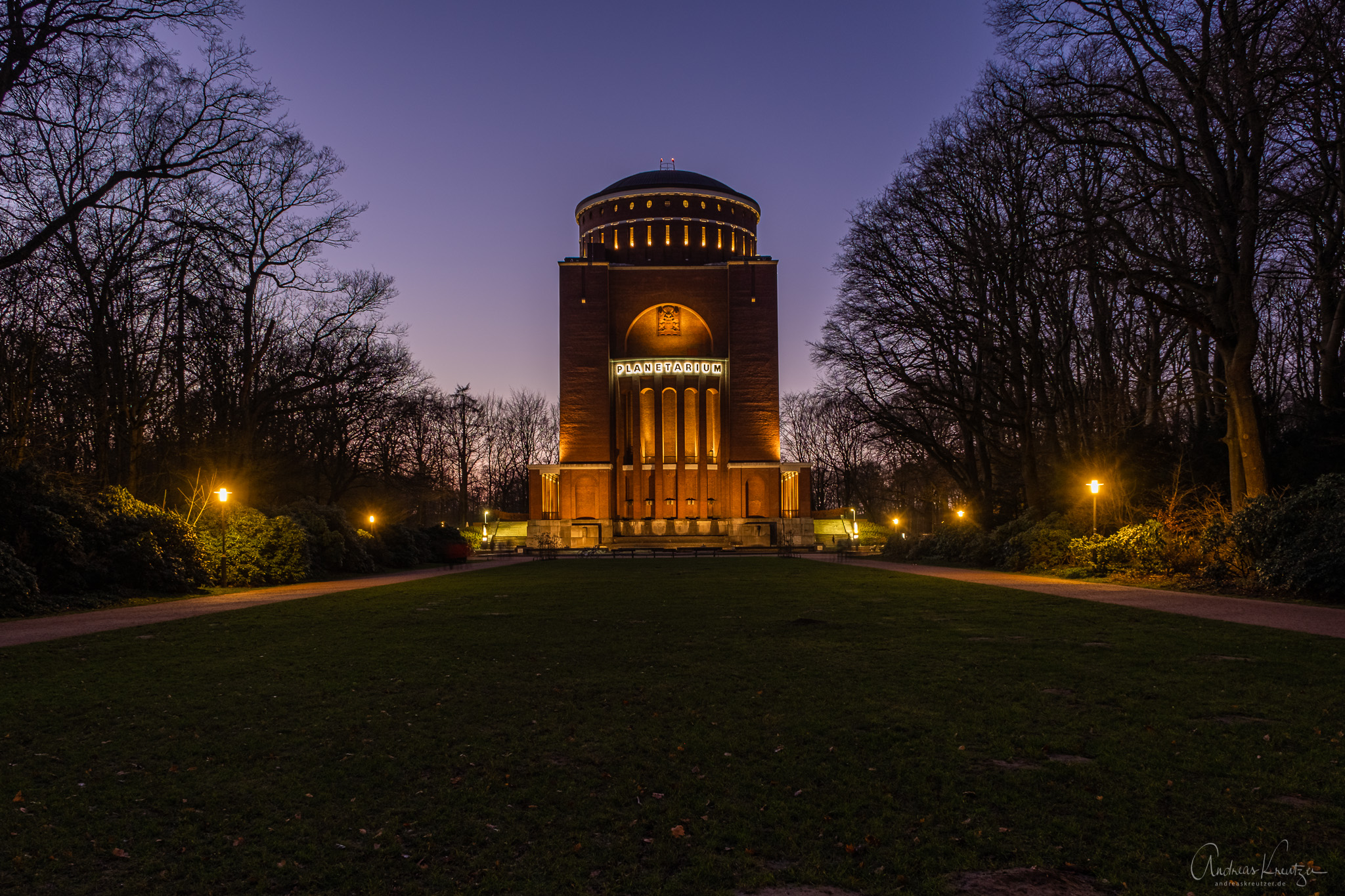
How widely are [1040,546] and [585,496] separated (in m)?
41.9

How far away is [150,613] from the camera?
14.5 m

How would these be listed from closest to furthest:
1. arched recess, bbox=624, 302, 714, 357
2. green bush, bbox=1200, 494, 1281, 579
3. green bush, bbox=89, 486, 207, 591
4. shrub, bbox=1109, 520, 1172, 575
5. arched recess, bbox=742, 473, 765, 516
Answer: green bush, bbox=1200, 494, 1281, 579
green bush, bbox=89, 486, 207, 591
shrub, bbox=1109, 520, 1172, 575
arched recess, bbox=742, 473, 765, 516
arched recess, bbox=624, 302, 714, 357

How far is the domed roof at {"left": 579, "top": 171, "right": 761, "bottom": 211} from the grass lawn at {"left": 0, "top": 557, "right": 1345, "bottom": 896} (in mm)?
62725

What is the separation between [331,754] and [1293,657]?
8.16 metres

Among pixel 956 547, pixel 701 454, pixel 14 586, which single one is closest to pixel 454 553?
pixel 956 547

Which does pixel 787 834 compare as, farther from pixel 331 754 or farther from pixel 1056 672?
pixel 1056 672

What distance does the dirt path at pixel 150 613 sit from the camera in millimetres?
11531

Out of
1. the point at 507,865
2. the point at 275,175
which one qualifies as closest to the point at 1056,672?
the point at 507,865

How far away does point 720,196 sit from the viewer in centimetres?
6919

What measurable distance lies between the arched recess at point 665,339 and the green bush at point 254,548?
143ft

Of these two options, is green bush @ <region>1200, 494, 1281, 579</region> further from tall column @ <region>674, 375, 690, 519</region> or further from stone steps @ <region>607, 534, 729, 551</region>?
tall column @ <region>674, 375, 690, 519</region>

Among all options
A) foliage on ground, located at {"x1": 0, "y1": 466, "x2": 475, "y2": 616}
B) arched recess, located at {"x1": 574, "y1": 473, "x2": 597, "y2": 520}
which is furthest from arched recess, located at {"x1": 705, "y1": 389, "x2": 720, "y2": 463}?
foliage on ground, located at {"x1": 0, "y1": 466, "x2": 475, "y2": 616}

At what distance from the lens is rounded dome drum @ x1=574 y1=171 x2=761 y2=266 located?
67.9m
